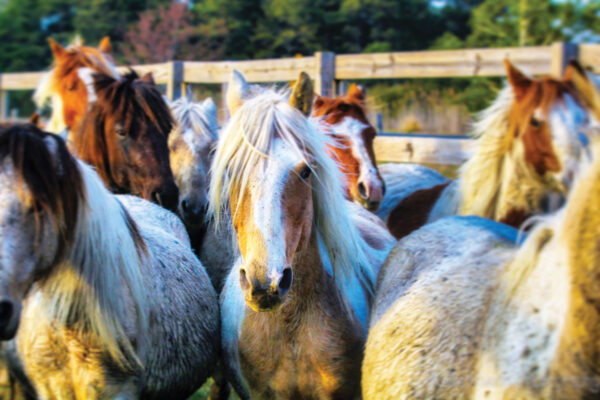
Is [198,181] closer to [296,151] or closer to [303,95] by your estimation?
[303,95]

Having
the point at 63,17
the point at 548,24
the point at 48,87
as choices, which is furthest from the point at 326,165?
the point at 63,17

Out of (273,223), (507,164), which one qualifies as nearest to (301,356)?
(273,223)

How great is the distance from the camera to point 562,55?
4355 mm

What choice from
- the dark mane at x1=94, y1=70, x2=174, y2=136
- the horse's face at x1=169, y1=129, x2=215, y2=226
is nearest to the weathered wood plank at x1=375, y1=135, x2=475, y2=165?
the horse's face at x1=169, y1=129, x2=215, y2=226

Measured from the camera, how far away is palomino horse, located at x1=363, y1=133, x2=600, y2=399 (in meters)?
1.26

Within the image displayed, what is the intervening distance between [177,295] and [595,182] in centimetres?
207

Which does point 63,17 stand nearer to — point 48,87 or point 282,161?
point 48,87

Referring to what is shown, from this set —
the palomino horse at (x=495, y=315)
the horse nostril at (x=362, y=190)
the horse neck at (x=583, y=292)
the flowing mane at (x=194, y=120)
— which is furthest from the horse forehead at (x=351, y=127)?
the horse neck at (x=583, y=292)

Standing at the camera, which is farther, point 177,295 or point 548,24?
point 548,24

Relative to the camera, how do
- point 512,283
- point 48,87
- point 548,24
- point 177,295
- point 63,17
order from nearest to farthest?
point 512,283, point 177,295, point 48,87, point 548,24, point 63,17

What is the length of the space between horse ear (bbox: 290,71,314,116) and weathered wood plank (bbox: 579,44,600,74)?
9.03 feet

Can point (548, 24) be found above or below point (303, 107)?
above

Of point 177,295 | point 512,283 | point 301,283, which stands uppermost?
point 512,283

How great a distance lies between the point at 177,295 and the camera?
2.81 metres
